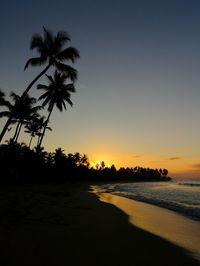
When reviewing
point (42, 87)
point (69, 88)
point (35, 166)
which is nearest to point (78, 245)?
point (69, 88)

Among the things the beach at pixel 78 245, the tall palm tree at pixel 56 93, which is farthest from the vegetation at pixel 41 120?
the beach at pixel 78 245

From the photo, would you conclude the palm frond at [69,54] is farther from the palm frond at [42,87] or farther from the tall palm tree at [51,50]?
the palm frond at [42,87]

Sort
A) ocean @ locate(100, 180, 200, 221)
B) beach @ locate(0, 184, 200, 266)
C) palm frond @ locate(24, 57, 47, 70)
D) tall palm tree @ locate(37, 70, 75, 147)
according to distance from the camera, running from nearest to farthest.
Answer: beach @ locate(0, 184, 200, 266), ocean @ locate(100, 180, 200, 221), palm frond @ locate(24, 57, 47, 70), tall palm tree @ locate(37, 70, 75, 147)

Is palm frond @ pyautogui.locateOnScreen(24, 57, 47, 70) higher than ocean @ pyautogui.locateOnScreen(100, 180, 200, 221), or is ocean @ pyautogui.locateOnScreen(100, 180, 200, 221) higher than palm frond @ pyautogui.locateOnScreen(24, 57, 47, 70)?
palm frond @ pyautogui.locateOnScreen(24, 57, 47, 70)

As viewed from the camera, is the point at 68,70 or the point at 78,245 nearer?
the point at 78,245

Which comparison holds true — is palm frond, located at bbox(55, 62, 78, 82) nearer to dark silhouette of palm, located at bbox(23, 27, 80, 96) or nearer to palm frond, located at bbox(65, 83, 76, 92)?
dark silhouette of palm, located at bbox(23, 27, 80, 96)

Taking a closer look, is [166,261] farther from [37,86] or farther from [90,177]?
[90,177]

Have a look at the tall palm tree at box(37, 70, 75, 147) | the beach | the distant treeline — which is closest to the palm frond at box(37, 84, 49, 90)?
the tall palm tree at box(37, 70, 75, 147)

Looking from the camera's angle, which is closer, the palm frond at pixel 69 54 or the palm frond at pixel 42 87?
the palm frond at pixel 69 54

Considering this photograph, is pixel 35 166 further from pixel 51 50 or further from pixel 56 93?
pixel 51 50

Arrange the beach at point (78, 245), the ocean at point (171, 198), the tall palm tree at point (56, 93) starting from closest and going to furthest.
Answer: the beach at point (78, 245)
the ocean at point (171, 198)
the tall palm tree at point (56, 93)

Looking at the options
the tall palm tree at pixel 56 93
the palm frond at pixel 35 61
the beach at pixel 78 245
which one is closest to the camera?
the beach at pixel 78 245

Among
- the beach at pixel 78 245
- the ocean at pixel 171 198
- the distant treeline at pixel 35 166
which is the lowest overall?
the beach at pixel 78 245

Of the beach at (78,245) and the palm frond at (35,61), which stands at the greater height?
the palm frond at (35,61)
